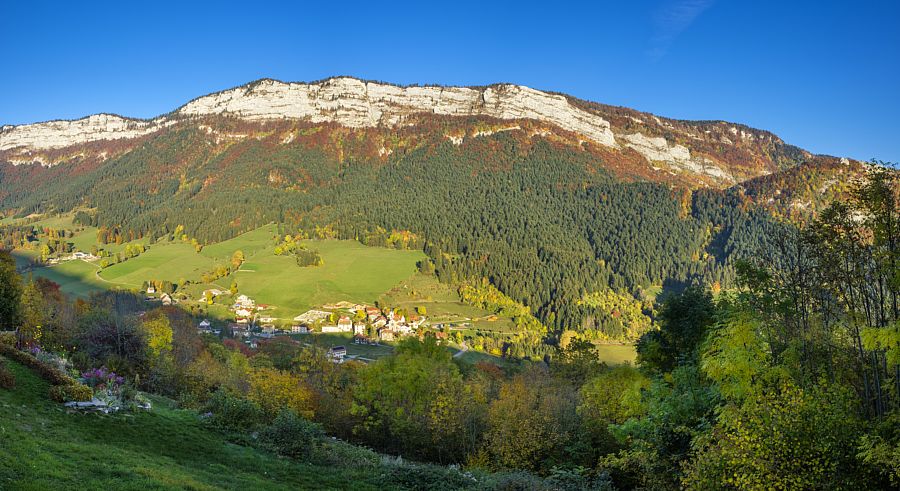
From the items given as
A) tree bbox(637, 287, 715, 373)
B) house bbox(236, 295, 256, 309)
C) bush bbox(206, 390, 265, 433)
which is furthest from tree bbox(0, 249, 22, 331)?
house bbox(236, 295, 256, 309)

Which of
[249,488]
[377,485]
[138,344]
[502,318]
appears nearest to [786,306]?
[377,485]

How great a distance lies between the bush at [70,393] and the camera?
2070 centimetres

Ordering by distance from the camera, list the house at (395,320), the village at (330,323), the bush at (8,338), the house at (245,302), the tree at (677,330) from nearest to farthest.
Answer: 1. the bush at (8,338)
2. the tree at (677,330)
3. the village at (330,323)
4. the house at (395,320)
5. the house at (245,302)

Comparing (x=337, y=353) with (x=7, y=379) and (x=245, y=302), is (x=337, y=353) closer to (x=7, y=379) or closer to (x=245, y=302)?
(x=245, y=302)

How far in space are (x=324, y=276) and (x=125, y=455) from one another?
128283 millimetres

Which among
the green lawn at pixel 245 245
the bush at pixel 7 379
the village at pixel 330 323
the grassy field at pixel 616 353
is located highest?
the green lawn at pixel 245 245

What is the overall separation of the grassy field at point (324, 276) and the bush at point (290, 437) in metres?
101

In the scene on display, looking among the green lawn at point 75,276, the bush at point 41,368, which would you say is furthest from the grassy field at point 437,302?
the bush at point 41,368

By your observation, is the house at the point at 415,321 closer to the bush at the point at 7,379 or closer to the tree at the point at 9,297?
the tree at the point at 9,297

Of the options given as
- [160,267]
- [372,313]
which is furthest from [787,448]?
[160,267]

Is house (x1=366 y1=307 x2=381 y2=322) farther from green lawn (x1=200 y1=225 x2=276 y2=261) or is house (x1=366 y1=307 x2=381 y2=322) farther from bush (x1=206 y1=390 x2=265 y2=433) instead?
bush (x1=206 y1=390 x2=265 y2=433)

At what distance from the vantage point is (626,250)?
179m

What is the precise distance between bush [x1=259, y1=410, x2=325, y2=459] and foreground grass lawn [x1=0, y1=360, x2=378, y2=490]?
99 centimetres

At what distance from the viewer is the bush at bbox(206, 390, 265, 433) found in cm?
2475
